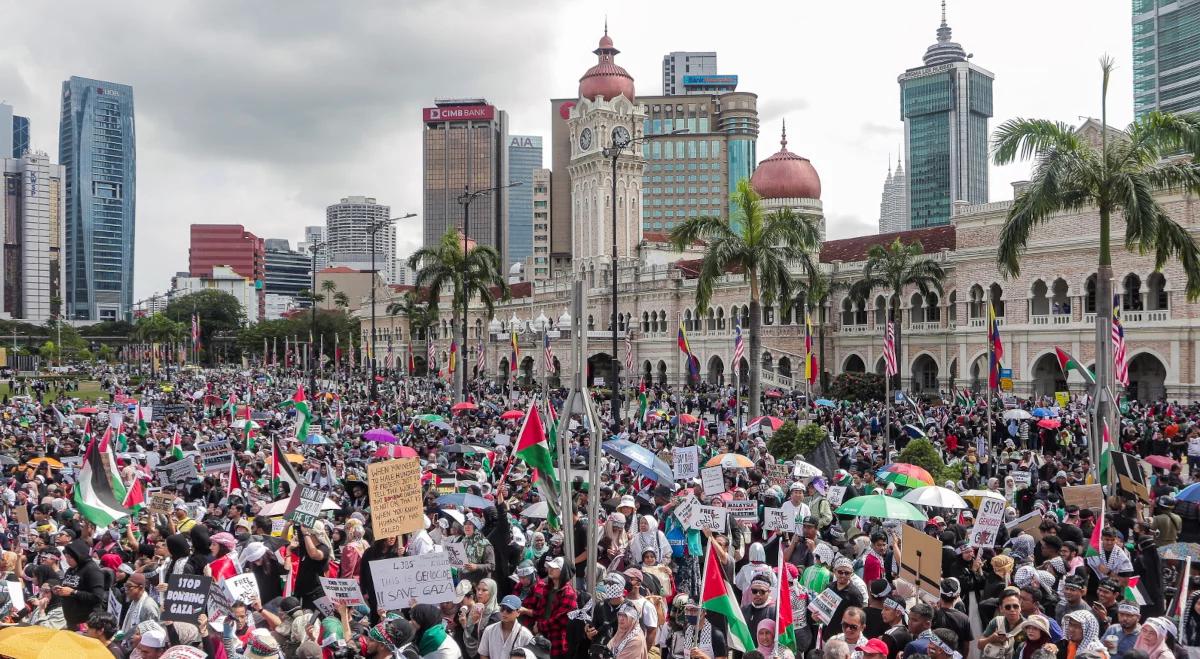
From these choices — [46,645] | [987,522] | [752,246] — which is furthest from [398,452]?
[752,246]

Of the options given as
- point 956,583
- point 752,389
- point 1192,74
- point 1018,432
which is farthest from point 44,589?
point 1192,74

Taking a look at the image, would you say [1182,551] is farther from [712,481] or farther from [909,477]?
[712,481]

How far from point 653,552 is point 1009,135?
1167 cm

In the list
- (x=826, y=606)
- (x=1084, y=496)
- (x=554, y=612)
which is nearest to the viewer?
(x=826, y=606)

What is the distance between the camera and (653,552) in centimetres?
966

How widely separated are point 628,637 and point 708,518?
342 centimetres

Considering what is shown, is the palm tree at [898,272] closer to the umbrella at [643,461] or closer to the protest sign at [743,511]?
the umbrella at [643,461]

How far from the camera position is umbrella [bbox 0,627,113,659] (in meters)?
6.07

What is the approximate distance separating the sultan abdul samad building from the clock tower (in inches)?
5.1

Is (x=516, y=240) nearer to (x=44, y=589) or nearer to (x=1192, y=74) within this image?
(x=1192, y=74)

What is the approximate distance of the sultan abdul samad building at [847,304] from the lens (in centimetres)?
3869

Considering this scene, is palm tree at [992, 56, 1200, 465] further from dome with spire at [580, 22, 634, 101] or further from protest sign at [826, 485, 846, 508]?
dome with spire at [580, 22, 634, 101]

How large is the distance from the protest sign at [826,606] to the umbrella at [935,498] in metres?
4.07

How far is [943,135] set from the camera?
6604 inches
